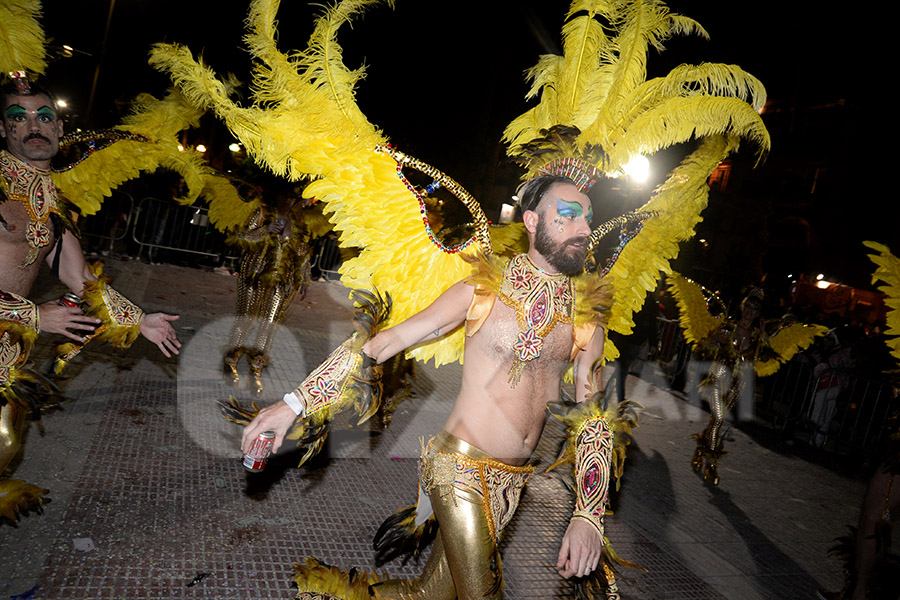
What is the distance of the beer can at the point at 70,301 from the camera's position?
2.83 metres

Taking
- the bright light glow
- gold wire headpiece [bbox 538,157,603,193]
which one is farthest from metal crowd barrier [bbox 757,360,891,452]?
gold wire headpiece [bbox 538,157,603,193]

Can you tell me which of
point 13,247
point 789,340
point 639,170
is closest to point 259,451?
point 13,247

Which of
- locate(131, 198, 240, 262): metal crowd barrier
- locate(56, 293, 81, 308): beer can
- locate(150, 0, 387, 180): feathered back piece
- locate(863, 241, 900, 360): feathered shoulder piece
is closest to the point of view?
locate(150, 0, 387, 180): feathered back piece

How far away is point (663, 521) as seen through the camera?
5.18 meters

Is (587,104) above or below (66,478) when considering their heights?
above

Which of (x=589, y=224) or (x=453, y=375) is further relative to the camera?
(x=453, y=375)

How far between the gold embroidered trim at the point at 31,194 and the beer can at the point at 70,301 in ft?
1.05

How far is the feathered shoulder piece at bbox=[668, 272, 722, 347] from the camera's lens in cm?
716

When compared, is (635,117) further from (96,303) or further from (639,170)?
(96,303)

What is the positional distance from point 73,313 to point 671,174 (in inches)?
135

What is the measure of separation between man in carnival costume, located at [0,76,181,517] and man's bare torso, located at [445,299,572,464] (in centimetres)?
167

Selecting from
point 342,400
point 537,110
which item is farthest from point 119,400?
point 537,110

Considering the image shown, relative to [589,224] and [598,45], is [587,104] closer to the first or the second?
[598,45]

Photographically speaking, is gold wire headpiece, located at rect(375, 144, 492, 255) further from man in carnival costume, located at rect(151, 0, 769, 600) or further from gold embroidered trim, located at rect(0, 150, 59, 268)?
gold embroidered trim, located at rect(0, 150, 59, 268)
